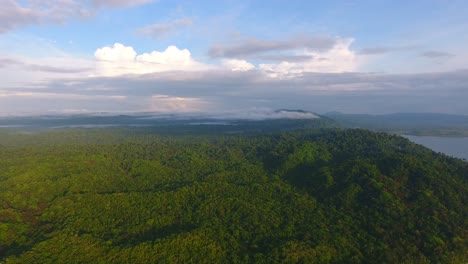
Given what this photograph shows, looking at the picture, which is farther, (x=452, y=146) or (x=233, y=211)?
(x=452, y=146)

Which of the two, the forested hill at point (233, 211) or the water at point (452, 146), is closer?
the forested hill at point (233, 211)

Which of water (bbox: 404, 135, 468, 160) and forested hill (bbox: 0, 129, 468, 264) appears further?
water (bbox: 404, 135, 468, 160)

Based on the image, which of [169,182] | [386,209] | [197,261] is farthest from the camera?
[169,182]

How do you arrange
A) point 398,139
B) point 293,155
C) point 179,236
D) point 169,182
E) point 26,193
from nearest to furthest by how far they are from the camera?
point 179,236
point 26,193
point 169,182
point 293,155
point 398,139

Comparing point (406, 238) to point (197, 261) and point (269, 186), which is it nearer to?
point (269, 186)

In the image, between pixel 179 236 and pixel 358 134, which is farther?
pixel 358 134

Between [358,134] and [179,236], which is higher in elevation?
[358,134]

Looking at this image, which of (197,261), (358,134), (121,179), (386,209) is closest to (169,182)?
(121,179)

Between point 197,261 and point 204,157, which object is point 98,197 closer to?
point 197,261
